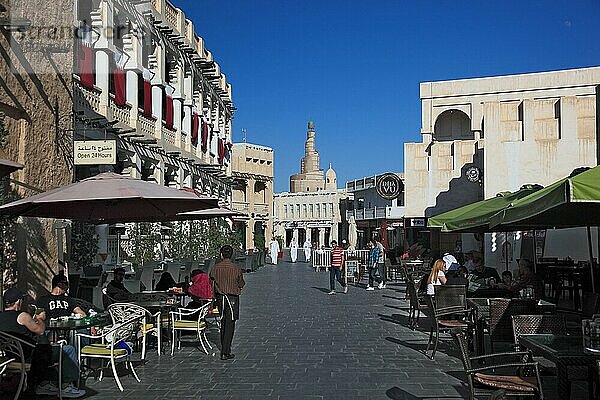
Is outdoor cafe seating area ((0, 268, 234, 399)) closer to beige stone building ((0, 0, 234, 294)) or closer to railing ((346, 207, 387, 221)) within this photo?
beige stone building ((0, 0, 234, 294))

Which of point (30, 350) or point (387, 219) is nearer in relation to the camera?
point (30, 350)

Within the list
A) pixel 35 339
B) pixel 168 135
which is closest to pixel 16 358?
pixel 35 339

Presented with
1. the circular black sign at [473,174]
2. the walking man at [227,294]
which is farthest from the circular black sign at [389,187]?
the walking man at [227,294]

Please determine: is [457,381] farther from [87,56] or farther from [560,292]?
[87,56]

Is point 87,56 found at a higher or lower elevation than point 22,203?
higher

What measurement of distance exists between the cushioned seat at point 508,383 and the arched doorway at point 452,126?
3551 cm

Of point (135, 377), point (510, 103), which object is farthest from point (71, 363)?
point (510, 103)

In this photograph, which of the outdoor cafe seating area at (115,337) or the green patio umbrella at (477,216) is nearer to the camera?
the outdoor cafe seating area at (115,337)

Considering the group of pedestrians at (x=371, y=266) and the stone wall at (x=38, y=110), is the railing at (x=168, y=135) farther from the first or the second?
the stone wall at (x=38, y=110)

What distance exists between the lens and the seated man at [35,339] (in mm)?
7492

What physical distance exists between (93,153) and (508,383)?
359 inches

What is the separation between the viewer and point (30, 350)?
7559 mm

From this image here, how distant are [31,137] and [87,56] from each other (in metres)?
5.83

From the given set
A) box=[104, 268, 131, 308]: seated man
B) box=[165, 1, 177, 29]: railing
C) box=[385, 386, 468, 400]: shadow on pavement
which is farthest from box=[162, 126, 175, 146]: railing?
box=[385, 386, 468, 400]: shadow on pavement
